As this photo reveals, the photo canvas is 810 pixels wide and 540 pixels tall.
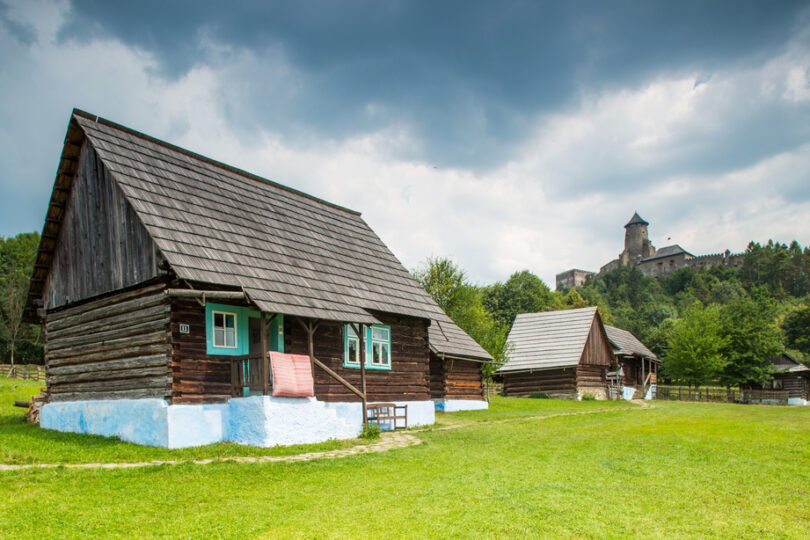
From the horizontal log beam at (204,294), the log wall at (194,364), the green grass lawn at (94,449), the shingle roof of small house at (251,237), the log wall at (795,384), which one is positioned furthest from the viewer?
the log wall at (795,384)

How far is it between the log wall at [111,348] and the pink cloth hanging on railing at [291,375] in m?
2.25

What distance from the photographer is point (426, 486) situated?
30.8 ft

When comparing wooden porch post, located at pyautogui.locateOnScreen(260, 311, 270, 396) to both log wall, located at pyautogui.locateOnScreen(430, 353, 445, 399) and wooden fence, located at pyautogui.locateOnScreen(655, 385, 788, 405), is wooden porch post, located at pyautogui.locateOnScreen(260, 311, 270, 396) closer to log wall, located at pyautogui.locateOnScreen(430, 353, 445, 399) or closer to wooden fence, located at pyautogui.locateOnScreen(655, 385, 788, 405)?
log wall, located at pyautogui.locateOnScreen(430, 353, 445, 399)

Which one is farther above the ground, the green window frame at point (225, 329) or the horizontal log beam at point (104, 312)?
the horizontal log beam at point (104, 312)

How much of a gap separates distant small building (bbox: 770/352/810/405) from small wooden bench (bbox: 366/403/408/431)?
114 ft

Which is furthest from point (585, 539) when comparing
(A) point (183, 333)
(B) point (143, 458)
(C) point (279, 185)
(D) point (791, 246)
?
(D) point (791, 246)

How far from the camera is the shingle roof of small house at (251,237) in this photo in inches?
535

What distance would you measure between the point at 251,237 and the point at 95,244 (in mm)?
3781

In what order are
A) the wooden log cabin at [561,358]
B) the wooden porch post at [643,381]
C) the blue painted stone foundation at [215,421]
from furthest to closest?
the wooden porch post at [643,381] → the wooden log cabin at [561,358] → the blue painted stone foundation at [215,421]

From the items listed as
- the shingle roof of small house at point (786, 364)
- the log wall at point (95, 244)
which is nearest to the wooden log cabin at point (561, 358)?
the shingle roof of small house at point (786, 364)

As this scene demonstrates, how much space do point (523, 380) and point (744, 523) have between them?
1116 inches

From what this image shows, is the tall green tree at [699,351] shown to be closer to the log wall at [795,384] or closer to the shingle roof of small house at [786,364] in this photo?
the shingle roof of small house at [786,364]

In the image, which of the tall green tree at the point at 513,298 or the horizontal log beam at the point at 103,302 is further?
the tall green tree at the point at 513,298

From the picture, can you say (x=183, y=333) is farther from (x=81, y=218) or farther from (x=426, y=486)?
(x=426, y=486)
